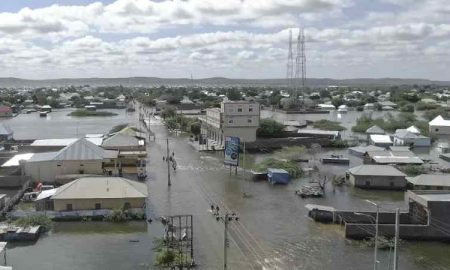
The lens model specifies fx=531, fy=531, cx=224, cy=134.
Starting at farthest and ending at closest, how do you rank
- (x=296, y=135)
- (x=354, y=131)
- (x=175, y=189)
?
(x=354, y=131)
(x=296, y=135)
(x=175, y=189)

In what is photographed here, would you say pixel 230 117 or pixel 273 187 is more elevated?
pixel 230 117

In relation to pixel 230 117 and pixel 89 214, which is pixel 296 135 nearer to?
pixel 230 117

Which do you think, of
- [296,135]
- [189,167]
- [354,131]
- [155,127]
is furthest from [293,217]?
[155,127]

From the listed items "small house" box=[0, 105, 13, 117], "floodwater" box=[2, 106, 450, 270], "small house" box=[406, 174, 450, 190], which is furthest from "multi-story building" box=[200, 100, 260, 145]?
"small house" box=[0, 105, 13, 117]

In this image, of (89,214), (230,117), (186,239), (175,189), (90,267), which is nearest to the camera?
(90,267)

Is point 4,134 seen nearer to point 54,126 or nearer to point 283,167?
point 54,126

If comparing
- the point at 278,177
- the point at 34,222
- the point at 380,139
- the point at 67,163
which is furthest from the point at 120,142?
the point at 380,139

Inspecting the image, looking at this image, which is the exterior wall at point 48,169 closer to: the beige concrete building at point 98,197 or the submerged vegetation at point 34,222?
the beige concrete building at point 98,197
